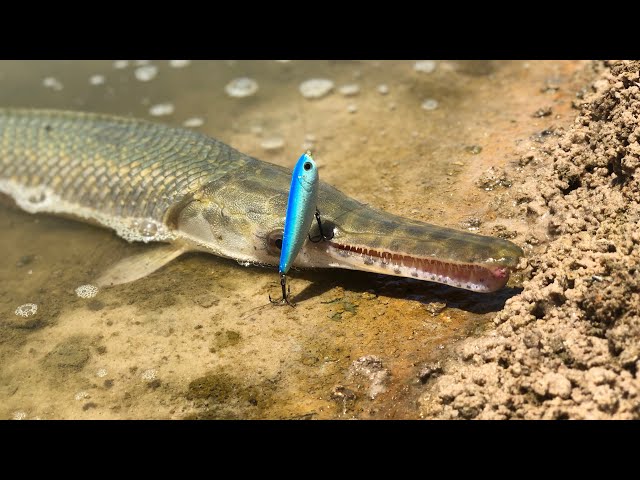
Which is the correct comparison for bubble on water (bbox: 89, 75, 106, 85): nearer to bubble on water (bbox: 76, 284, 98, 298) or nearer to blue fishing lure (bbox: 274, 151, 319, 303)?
Answer: bubble on water (bbox: 76, 284, 98, 298)

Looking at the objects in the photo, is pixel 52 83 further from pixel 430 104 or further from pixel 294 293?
pixel 294 293

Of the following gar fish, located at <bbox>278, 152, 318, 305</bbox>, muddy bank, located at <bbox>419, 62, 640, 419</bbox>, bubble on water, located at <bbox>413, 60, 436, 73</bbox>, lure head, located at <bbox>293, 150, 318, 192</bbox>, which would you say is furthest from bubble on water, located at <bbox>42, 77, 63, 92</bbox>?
muddy bank, located at <bbox>419, 62, 640, 419</bbox>

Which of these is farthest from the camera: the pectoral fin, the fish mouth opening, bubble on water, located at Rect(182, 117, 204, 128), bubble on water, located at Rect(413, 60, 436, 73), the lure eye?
bubble on water, located at Rect(413, 60, 436, 73)

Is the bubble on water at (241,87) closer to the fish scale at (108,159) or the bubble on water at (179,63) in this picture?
the bubble on water at (179,63)

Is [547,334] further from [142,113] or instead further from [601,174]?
[142,113]

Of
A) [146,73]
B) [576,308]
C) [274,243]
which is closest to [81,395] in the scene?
[274,243]

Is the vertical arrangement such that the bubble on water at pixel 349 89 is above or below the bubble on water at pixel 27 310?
above

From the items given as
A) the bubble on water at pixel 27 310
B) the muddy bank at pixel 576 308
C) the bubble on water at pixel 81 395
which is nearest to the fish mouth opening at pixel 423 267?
the muddy bank at pixel 576 308
